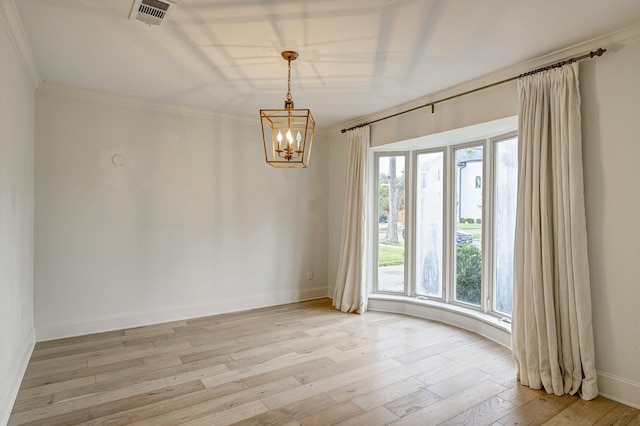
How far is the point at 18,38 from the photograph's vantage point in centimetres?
273

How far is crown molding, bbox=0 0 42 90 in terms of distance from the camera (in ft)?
7.77

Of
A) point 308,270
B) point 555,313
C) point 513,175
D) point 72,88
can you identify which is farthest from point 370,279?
point 72,88

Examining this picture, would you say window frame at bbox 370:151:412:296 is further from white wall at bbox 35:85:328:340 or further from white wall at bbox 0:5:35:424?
white wall at bbox 0:5:35:424

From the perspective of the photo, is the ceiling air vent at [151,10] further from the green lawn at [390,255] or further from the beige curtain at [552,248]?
the green lawn at [390,255]

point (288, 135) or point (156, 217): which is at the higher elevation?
point (288, 135)

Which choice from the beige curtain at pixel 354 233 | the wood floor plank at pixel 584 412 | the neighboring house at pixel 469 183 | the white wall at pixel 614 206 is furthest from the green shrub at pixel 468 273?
the wood floor plank at pixel 584 412

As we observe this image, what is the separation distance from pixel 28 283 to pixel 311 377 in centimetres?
290

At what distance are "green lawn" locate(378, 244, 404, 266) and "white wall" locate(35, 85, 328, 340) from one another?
104cm

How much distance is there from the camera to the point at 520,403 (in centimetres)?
272

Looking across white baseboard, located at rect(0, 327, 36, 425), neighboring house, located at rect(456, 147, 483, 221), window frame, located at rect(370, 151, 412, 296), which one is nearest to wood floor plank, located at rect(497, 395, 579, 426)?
neighboring house, located at rect(456, 147, 483, 221)

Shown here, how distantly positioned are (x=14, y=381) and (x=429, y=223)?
4.56 meters

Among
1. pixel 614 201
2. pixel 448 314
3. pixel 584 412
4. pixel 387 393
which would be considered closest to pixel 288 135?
pixel 387 393

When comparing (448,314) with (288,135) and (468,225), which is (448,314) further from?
(288,135)

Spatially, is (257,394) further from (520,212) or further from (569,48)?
(569,48)
